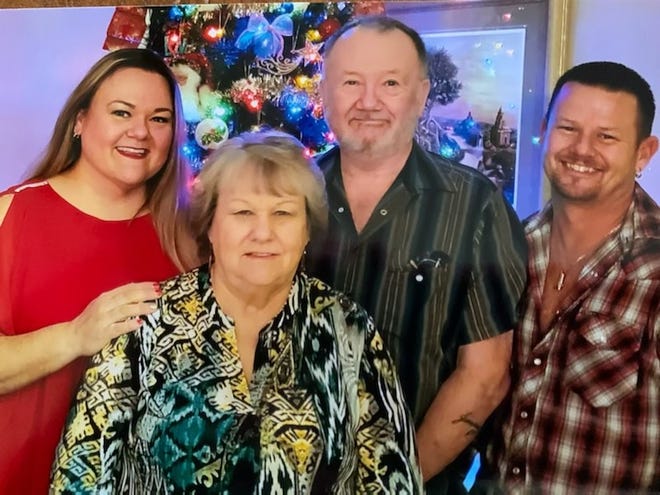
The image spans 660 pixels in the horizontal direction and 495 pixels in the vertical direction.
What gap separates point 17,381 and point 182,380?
342 mm

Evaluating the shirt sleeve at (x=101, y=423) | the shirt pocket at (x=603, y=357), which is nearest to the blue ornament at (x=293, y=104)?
the shirt sleeve at (x=101, y=423)

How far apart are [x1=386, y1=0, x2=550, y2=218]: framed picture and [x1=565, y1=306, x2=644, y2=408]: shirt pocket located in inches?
8.7

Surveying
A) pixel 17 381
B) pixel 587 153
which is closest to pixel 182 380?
pixel 17 381

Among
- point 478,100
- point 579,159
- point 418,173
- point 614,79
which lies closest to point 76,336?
point 418,173

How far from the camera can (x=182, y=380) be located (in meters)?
1.23

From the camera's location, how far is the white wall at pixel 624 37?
1.19 meters

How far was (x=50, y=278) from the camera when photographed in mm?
1306

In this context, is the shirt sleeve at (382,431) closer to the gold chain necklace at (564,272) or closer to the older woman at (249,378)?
the older woman at (249,378)

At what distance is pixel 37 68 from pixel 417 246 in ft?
2.66

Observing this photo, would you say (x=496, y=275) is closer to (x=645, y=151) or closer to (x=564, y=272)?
(x=564, y=272)

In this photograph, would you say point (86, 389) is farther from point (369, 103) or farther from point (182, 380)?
point (369, 103)

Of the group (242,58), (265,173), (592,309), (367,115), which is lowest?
(592,309)

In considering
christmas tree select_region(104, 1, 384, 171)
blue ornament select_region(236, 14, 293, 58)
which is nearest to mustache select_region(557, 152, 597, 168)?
christmas tree select_region(104, 1, 384, 171)

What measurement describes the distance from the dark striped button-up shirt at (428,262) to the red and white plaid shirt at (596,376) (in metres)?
0.06
